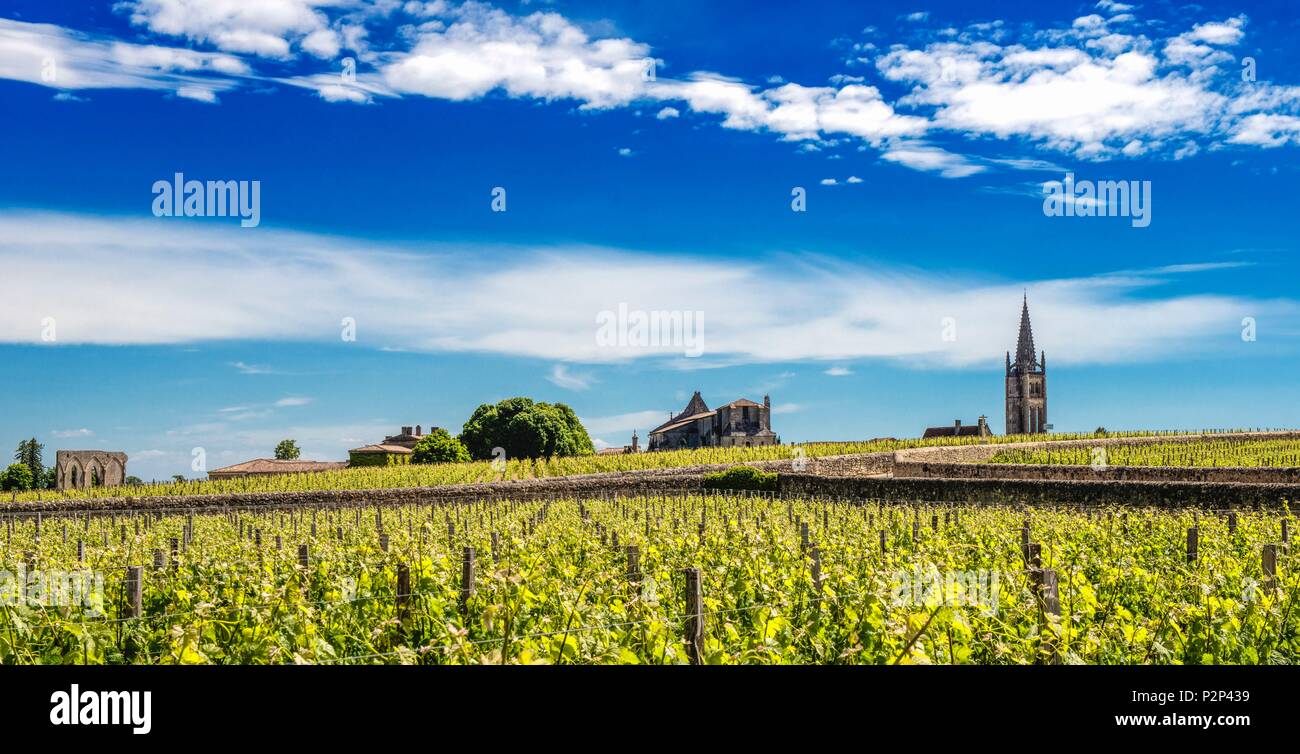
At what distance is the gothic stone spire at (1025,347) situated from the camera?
8800cm

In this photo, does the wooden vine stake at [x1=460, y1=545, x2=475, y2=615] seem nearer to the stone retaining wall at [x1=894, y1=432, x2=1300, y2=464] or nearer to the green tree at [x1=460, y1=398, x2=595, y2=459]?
the stone retaining wall at [x1=894, y1=432, x2=1300, y2=464]

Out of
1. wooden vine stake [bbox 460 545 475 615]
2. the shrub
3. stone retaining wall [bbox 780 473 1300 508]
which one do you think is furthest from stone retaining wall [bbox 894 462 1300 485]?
wooden vine stake [bbox 460 545 475 615]

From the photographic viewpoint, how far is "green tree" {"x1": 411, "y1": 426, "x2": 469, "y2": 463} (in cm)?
6236

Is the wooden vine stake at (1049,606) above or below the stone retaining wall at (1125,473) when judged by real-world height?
above

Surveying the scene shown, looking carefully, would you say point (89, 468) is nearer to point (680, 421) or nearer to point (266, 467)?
point (266, 467)

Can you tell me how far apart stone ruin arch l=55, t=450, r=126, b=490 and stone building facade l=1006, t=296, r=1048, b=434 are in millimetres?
73001

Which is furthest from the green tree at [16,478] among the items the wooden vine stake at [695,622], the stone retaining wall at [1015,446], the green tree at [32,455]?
the wooden vine stake at [695,622]

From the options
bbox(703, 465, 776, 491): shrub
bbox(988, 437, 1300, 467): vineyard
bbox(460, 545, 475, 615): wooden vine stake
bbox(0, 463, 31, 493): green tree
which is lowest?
bbox(0, 463, 31, 493): green tree

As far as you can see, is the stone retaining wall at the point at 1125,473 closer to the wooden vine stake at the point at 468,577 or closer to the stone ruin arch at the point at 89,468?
the wooden vine stake at the point at 468,577

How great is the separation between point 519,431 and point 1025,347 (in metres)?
51.6

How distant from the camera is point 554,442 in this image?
64750 millimetres
